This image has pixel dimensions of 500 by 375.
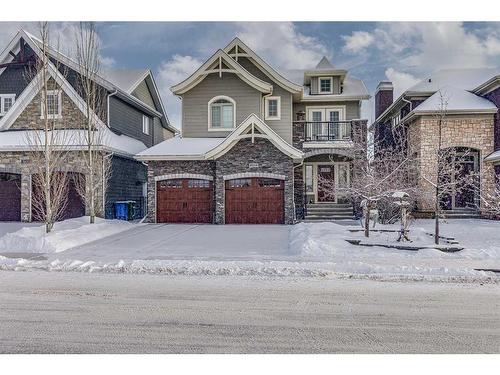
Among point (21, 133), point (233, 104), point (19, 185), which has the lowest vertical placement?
point (19, 185)

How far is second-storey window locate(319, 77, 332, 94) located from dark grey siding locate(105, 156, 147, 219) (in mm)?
9053

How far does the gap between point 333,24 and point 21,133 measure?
12765mm

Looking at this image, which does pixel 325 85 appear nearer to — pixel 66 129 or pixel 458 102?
pixel 458 102

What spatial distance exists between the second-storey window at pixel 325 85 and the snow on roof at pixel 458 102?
4.69 meters

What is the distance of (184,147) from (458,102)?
34.1 ft

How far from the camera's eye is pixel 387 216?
519 inches

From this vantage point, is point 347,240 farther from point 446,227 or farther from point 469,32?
point 469,32

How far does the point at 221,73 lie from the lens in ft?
49.5

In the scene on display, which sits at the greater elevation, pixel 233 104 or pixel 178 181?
pixel 233 104

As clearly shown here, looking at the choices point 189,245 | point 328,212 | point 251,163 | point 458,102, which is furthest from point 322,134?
point 189,245

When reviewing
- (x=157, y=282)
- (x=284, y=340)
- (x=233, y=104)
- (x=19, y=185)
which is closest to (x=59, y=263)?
(x=157, y=282)

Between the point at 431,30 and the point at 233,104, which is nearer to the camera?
the point at 431,30

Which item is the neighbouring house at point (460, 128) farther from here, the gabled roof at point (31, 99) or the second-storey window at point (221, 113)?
the gabled roof at point (31, 99)

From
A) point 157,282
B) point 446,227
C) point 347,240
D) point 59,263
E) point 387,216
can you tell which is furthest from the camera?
point 387,216
